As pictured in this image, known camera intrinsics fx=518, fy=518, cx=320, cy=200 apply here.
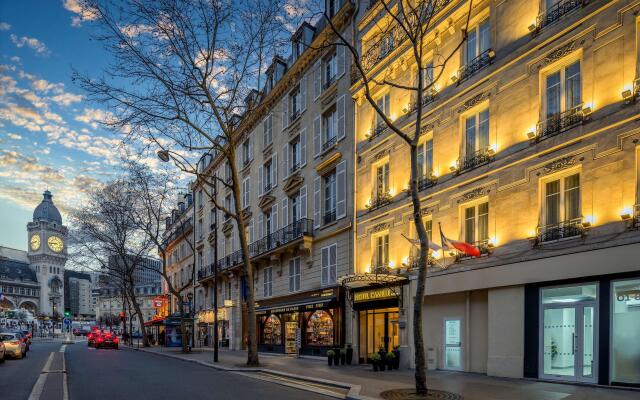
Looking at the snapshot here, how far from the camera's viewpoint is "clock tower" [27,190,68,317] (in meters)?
175

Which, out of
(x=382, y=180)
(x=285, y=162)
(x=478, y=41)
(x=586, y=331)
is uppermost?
(x=478, y=41)

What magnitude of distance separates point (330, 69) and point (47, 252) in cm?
17830

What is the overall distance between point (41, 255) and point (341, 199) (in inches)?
7094

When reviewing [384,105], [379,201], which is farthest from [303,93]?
[379,201]

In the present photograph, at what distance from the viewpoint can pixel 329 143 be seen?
26.3 meters

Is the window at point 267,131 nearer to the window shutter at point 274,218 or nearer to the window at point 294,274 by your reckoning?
the window shutter at point 274,218

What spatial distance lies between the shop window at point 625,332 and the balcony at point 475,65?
7.77 m

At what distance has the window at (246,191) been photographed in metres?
37.3

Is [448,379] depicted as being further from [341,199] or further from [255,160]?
[255,160]

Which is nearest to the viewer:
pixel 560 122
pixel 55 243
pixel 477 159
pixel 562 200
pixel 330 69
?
pixel 562 200

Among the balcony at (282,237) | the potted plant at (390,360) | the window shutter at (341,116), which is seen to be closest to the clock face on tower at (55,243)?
the balcony at (282,237)

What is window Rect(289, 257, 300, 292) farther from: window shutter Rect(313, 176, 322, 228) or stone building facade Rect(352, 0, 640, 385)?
stone building facade Rect(352, 0, 640, 385)

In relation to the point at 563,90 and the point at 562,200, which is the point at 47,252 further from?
the point at 563,90

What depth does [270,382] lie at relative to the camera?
15078mm
